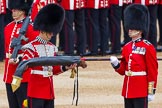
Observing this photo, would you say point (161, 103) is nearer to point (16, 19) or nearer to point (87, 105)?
point (87, 105)

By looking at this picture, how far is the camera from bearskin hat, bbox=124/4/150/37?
843cm

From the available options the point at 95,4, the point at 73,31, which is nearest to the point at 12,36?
the point at 73,31

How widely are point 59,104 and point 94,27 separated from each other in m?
3.39

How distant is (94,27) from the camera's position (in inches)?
530

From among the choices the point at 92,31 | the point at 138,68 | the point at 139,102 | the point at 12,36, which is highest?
the point at 12,36

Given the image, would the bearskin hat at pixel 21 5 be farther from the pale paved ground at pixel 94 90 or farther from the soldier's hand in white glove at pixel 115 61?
the pale paved ground at pixel 94 90

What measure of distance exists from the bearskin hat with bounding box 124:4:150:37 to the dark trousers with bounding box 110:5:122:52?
501cm

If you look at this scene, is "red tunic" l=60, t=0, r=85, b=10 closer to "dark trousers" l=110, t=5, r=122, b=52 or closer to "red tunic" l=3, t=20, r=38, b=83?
"dark trousers" l=110, t=5, r=122, b=52

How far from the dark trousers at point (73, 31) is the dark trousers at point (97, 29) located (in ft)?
0.81

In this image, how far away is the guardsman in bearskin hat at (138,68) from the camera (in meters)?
8.23

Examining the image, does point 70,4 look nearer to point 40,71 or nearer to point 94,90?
point 94,90

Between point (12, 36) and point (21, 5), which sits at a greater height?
point (21, 5)

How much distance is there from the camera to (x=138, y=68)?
828 centimetres

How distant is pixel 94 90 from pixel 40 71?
318 centimetres
